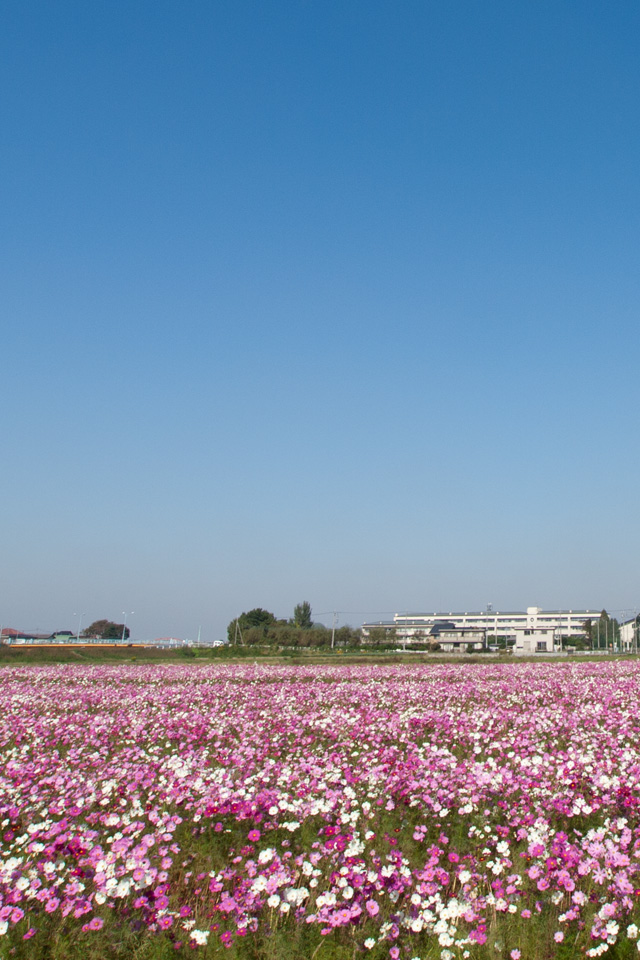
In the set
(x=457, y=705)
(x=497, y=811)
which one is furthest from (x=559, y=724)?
(x=497, y=811)

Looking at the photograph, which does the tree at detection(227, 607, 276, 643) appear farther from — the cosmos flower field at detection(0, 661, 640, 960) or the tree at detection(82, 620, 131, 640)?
the cosmos flower field at detection(0, 661, 640, 960)

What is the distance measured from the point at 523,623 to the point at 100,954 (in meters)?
197

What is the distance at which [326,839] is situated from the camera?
5.59 metres

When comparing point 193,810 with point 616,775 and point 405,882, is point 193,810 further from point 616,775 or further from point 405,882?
point 616,775

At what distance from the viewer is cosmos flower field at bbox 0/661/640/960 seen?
13.1ft

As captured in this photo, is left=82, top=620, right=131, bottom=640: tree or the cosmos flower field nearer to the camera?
the cosmos flower field

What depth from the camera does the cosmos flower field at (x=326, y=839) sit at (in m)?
3.98

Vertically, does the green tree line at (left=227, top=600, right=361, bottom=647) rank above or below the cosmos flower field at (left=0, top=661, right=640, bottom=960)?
below

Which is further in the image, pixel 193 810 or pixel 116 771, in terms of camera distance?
pixel 116 771

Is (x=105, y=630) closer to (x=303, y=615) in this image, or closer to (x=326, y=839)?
(x=303, y=615)

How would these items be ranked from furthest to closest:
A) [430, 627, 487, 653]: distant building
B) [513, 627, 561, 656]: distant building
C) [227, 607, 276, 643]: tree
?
1. [227, 607, 276, 643]: tree
2. [430, 627, 487, 653]: distant building
3. [513, 627, 561, 656]: distant building

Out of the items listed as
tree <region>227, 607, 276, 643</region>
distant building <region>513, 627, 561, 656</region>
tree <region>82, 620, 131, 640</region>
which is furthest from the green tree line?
tree <region>82, 620, 131, 640</region>

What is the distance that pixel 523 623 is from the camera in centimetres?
18888

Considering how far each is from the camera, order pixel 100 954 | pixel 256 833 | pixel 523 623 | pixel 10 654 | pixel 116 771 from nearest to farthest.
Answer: pixel 100 954
pixel 256 833
pixel 116 771
pixel 10 654
pixel 523 623
